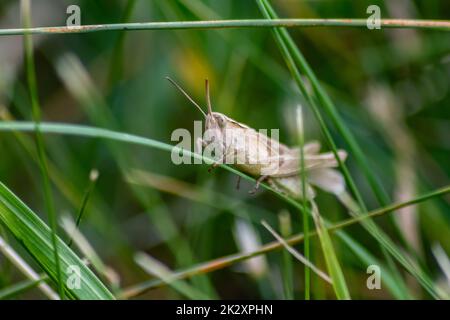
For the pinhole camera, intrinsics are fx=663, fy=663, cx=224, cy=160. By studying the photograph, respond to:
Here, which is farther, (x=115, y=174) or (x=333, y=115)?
(x=115, y=174)

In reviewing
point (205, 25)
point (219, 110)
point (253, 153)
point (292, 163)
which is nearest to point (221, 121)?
point (253, 153)

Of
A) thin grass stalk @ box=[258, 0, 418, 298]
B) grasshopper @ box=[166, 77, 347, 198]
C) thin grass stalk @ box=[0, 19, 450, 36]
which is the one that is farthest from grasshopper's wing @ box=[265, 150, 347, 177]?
thin grass stalk @ box=[0, 19, 450, 36]

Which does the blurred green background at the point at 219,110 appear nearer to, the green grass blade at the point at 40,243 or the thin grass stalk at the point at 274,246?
the thin grass stalk at the point at 274,246

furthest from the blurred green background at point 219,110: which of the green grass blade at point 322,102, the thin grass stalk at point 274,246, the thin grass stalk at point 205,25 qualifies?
the thin grass stalk at point 205,25

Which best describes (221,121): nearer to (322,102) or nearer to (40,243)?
(322,102)

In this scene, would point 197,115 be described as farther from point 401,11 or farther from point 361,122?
point 401,11

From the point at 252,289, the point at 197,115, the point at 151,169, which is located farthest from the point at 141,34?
the point at 252,289

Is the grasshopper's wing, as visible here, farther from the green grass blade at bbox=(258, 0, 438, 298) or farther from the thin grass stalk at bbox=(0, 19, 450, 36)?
the thin grass stalk at bbox=(0, 19, 450, 36)
